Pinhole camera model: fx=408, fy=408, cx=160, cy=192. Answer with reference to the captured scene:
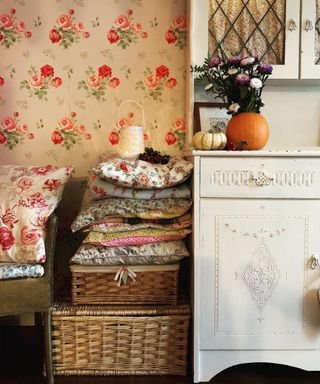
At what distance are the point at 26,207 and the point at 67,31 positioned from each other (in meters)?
0.94

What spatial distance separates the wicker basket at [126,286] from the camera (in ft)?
5.50

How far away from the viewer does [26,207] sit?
165 centimetres

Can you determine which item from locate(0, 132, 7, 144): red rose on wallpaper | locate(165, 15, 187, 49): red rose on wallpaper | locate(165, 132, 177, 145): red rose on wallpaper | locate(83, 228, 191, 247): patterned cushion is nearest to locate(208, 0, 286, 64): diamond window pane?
locate(165, 15, 187, 49): red rose on wallpaper

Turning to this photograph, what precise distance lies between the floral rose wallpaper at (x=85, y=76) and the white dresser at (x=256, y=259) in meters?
0.62

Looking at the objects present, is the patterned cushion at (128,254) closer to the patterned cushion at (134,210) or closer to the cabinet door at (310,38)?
the patterned cushion at (134,210)

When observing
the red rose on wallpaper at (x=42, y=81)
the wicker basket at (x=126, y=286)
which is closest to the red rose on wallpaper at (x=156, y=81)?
the red rose on wallpaper at (x=42, y=81)

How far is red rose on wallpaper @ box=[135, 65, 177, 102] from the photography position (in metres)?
2.05

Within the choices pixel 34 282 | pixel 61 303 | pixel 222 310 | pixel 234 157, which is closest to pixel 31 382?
pixel 61 303

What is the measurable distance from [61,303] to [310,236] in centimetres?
105

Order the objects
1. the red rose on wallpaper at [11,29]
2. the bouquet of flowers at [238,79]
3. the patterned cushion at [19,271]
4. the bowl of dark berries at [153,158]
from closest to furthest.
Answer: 1. the patterned cushion at [19,271]
2. the bouquet of flowers at [238,79]
3. the bowl of dark berries at [153,158]
4. the red rose on wallpaper at [11,29]

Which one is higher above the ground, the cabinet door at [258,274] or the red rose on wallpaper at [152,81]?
the red rose on wallpaper at [152,81]

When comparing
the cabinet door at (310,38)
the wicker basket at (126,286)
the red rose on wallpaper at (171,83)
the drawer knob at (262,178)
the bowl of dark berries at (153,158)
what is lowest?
the wicker basket at (126,286)

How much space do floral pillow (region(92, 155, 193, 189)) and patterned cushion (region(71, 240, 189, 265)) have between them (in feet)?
0.82

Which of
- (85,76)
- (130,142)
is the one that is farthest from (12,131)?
(130,142)
